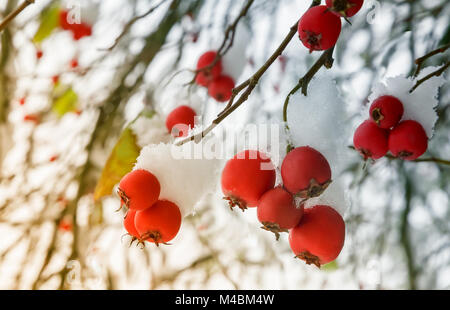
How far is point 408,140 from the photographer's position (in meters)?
0.67

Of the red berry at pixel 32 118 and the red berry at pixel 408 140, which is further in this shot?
the red berry at pixel 32 118

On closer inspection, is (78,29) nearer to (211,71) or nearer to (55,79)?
(55,79)

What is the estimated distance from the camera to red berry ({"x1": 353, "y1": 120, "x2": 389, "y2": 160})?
27.4 inches

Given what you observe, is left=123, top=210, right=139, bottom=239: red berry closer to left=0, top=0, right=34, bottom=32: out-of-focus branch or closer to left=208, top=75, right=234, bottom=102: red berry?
left=0, top=0, right=34, bottom=32: out-of-focus branch

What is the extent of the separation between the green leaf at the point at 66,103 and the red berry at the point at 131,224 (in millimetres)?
874

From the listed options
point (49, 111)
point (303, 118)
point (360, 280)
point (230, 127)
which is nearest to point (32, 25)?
point (49, 111)

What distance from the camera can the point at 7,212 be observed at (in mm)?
1656

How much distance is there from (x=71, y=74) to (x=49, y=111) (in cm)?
23

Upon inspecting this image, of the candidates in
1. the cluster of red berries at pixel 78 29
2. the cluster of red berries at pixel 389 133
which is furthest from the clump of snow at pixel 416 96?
the cluster of red berries at pixel 78 29

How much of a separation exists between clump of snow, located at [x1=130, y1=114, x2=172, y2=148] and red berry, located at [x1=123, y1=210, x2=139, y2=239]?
0.21m

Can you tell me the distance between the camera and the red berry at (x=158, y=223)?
0.58 meters

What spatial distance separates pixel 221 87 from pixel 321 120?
1.64 ft

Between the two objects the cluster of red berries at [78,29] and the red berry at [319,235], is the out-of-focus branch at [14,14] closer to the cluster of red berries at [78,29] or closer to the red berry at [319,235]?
the red berry at [319,235]
